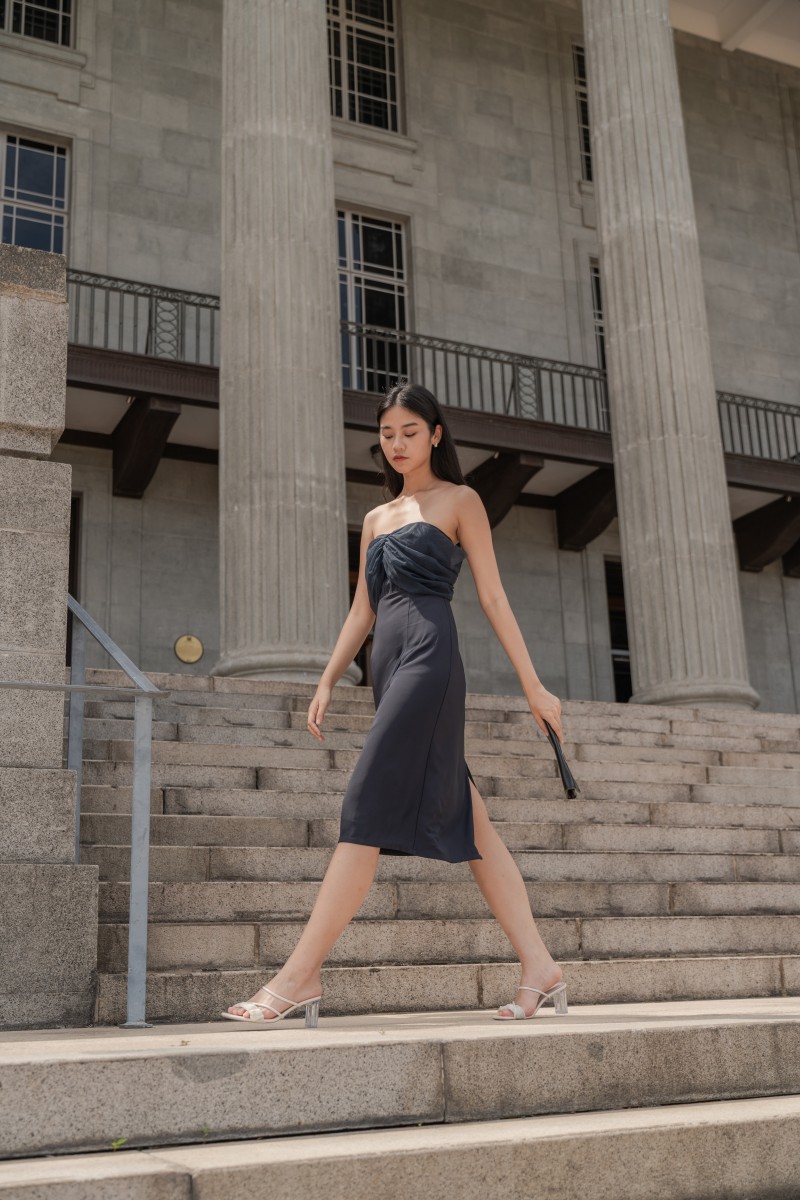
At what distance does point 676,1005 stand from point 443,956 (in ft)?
2.88

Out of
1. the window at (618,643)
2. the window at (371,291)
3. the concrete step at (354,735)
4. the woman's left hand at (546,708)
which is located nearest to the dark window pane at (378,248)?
the window at (371,291)

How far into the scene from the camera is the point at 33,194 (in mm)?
17438

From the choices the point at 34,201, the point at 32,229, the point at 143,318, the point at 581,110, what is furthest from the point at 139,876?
the point at 581,110

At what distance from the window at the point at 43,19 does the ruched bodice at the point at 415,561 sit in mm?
16162

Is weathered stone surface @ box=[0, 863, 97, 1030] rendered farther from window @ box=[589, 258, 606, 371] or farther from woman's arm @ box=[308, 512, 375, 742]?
window @ box=[589, 258, 606, 371]

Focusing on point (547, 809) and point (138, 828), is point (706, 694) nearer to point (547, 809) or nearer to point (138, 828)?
point (547, 809)

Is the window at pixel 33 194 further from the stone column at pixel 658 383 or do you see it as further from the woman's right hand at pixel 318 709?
the woman's right hand at pixel 318 709

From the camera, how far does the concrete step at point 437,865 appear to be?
5.29 m

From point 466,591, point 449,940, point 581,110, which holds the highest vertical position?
point 581,110

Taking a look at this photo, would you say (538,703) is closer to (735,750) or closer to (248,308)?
(735,750)

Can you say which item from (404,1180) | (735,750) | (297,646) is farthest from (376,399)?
(404,1180)

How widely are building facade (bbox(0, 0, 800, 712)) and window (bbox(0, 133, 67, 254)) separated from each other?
0.04 meters

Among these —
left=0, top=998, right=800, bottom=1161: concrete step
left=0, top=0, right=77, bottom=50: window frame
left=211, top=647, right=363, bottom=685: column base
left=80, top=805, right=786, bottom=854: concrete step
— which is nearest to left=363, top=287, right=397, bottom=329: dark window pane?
left=0, top=0, right=77, bottom=50: window frame

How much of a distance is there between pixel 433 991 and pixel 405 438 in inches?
76.9
